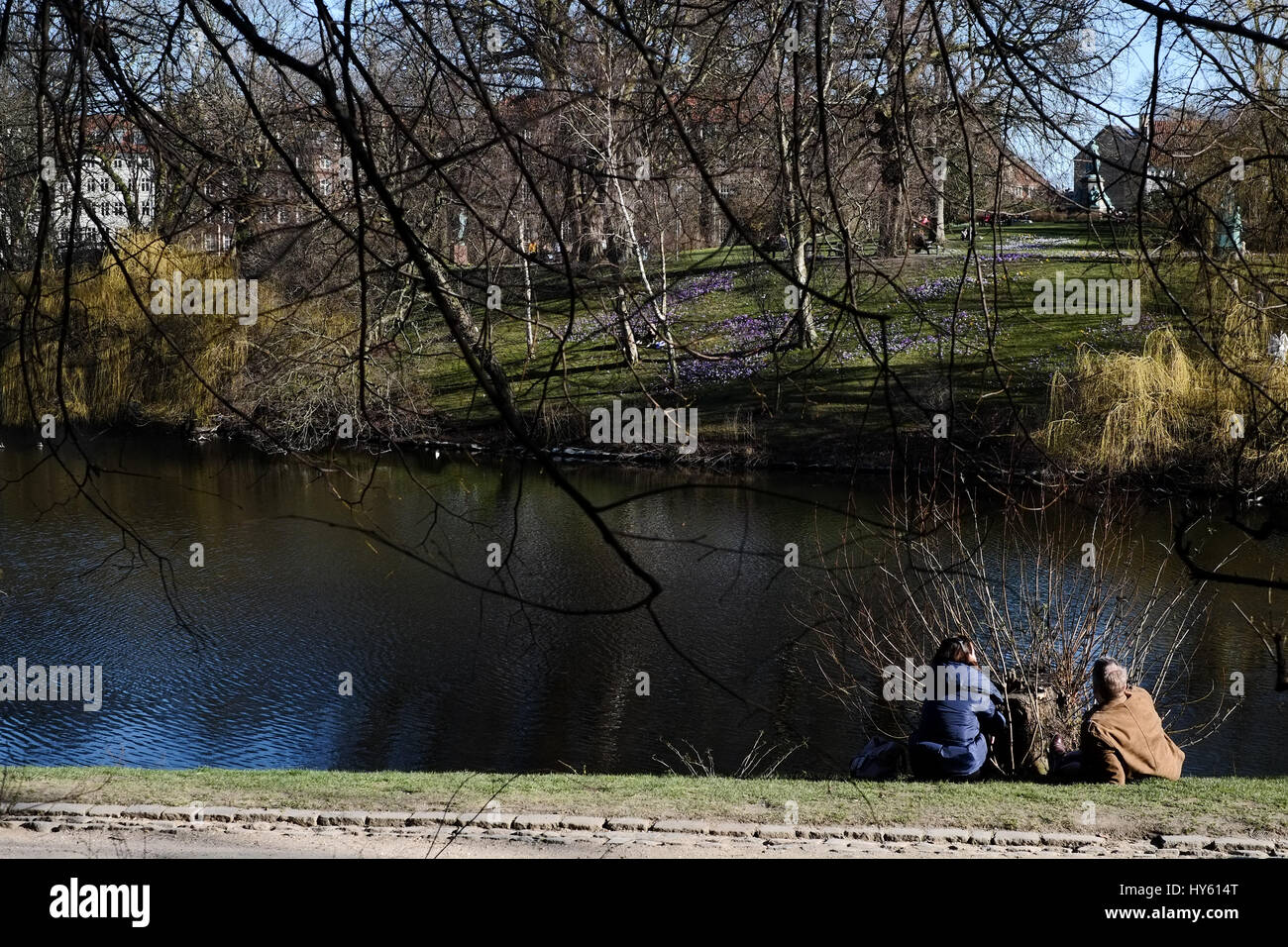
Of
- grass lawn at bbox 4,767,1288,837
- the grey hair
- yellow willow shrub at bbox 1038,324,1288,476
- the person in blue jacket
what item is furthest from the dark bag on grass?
yellow willow shrub at bbox 1038,324,1288,476

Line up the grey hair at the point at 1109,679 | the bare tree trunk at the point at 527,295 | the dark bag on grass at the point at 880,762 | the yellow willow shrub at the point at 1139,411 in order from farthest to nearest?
the yellow willow shrub at the point at 1139,411 → the dark bag on grass at the point at 880,762 → the grey hair at the point at 1109,679 → the bare tree trunk at the point at 527,295

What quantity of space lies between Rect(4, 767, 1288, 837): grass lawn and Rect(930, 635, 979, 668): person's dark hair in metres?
0.76

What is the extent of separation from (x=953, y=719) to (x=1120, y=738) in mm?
1015

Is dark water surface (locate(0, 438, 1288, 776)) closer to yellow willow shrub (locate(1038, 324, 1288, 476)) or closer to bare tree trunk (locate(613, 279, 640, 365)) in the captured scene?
yellow willow shrub (locate(1038, 324, 1288, 476))

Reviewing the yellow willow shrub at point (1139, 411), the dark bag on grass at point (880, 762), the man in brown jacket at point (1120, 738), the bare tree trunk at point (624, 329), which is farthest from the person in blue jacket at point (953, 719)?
the yellow willow shrub at point (1139, 411)

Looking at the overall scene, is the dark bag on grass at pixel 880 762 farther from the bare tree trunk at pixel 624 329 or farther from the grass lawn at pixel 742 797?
the bare tree trunk at pixel 624 329

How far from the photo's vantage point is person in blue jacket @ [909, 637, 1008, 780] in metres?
7.83

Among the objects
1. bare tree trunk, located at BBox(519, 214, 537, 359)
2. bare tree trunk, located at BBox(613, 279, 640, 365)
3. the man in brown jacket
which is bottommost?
the man in brown jacket

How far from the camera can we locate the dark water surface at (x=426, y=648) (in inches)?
421

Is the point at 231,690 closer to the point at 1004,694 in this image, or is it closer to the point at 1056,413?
the point at 1004,694

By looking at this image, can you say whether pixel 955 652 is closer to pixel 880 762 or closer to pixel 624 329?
pixel 880 762

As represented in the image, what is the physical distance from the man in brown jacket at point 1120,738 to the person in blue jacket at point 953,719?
27.2 inches

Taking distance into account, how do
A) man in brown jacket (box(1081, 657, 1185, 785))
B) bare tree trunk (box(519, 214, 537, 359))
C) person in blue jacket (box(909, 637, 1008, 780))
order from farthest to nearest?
1. person in blue jacket (box(909, 637, 1008, 780))
2. man in brown jacket (box(1081, 657, 1185, 785))
3. bare tree trunk (box(519, 214, 537, 359))
